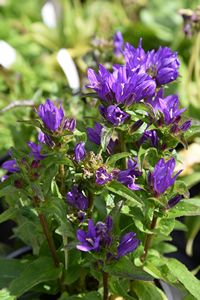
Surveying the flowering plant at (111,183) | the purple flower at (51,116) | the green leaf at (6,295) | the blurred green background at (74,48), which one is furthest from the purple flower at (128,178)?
the blurred green background at (74,48)

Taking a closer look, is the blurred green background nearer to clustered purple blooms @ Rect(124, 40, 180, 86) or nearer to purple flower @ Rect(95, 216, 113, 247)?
clustered purple blooms @ Rect(124, 40, 180, 86)

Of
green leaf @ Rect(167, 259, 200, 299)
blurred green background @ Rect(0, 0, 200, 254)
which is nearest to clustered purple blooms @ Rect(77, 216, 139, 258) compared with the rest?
green leaf @ Rect(167, 259, 200, 299)

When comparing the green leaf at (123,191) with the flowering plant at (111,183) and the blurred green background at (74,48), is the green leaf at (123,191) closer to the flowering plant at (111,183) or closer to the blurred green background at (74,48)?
the flowering plant at (111,183)

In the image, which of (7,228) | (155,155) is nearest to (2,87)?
(7,228)

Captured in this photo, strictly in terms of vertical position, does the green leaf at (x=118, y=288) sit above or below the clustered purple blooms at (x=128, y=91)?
below

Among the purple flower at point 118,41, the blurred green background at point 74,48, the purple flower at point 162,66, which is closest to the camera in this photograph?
the purple flower at point 162,66

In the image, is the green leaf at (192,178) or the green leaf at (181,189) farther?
the green leaf at (192,178)

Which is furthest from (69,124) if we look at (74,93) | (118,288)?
(74,93)
